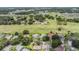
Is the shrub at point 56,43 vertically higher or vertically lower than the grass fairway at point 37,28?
lower

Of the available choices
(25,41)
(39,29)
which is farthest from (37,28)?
(25,41)

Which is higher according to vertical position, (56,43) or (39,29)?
(39,29)

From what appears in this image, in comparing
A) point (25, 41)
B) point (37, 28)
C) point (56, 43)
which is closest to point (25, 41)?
point (25, 41)

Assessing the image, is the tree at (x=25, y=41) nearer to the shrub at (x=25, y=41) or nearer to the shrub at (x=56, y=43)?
the shrub at (x=25, y=41)

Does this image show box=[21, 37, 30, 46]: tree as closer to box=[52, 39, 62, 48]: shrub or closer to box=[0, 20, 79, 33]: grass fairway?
→ box=[0, 20, 79, 33]: grass fairway

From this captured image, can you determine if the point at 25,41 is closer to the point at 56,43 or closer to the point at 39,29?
the point at 39,29

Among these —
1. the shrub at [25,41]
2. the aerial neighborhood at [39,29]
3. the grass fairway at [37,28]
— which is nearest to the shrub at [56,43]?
the aerial neighborhood at [39,29]

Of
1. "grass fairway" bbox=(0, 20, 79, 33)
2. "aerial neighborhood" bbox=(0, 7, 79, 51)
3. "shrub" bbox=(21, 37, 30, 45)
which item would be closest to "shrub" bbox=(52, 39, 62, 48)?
"aerial neighborhood" bbox=(0, 7, 79, 51)
